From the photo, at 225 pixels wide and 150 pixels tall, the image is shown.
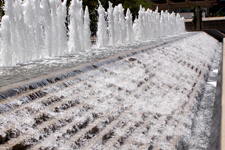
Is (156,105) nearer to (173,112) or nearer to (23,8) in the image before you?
(173,112)

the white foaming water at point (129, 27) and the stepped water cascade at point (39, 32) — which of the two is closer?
the stepped water cascade at point (39, 32)

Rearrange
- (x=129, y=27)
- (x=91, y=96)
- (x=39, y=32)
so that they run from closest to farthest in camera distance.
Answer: (x=91, y=96) < (x=39, y=32) < (x=129, y=27)

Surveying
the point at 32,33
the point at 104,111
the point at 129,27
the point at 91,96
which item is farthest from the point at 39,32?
the point at 129,27

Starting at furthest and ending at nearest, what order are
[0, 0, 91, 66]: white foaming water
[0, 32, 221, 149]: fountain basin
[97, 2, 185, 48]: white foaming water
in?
[97, 2, 185, 48]: white foaming water < [0, 0, 91, 66]: white foaming water < [0, 32, 221, 149]: fountain basin

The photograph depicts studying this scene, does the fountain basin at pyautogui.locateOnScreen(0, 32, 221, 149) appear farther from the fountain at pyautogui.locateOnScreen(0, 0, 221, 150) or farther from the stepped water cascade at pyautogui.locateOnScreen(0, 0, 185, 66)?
the stepped water cascade at pyautogui.locateOnScreen(0, 0, 185, 66)

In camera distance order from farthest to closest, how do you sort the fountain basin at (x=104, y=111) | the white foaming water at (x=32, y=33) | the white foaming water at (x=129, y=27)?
the white foaming water at (x=129, y=27)
the white foaming water at (x=32, y=33)
the fountain basin at (x=104, y=111)

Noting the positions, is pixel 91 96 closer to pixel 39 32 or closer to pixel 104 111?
pixel 104 111

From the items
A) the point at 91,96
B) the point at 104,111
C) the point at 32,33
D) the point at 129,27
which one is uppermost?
the point at 129,27

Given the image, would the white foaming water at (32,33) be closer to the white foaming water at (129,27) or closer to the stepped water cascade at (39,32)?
the stepped water cascade at (39,32)

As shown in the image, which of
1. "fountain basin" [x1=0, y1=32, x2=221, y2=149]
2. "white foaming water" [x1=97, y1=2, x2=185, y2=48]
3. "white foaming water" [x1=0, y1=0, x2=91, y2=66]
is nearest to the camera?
"fountain basin" [x1=0, y1=32, x2=221, y2=149]

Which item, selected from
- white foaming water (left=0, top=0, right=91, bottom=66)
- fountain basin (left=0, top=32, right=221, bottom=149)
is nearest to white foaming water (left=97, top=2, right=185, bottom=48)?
white foaming water (left=0, top=0, right=91, bottom=66)

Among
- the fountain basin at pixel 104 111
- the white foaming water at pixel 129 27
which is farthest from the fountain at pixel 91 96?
the white foaming water at pixel 129 27

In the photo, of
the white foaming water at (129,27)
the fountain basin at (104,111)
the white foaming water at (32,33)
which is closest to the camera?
the fountain basin at (104,111)

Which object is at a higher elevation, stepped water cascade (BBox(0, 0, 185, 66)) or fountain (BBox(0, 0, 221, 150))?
stepped water cascade (BBox(0, 0, 185, 66))
